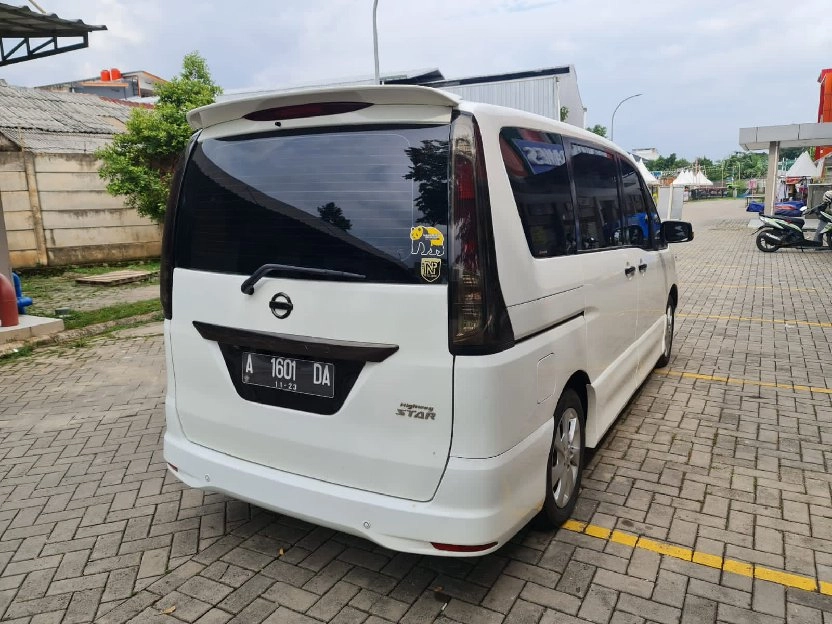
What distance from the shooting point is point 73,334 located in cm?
792

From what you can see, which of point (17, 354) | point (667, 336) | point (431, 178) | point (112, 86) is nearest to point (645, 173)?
point (667, 336)

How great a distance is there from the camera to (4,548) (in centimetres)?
318

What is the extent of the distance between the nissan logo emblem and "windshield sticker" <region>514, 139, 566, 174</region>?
3.82ft

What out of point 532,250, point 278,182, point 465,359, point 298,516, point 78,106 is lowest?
point 298,516

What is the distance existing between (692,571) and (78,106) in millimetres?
17419

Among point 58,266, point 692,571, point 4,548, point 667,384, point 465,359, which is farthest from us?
point 58,266

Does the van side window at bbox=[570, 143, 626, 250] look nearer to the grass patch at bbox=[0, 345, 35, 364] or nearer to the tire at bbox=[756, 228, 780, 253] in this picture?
the grass patch at bbox=[0, 345, 35, 364]

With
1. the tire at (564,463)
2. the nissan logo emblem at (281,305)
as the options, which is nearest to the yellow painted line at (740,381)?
the tire at (564,463)

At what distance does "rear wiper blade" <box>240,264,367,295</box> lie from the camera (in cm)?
247

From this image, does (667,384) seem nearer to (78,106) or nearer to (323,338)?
(323,338)

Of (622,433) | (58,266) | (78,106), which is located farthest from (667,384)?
(78,106)

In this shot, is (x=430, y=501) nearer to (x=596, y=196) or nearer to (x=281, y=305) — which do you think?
(x=281, y=305)

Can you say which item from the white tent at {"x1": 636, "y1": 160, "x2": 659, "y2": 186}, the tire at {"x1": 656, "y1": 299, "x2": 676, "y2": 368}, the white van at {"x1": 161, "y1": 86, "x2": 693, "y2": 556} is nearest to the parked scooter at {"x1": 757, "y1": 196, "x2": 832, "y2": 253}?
the white tent at {"x1": 636, "y1": 160, "x2": 659, "y2": 186}

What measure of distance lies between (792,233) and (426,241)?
17.0 m
